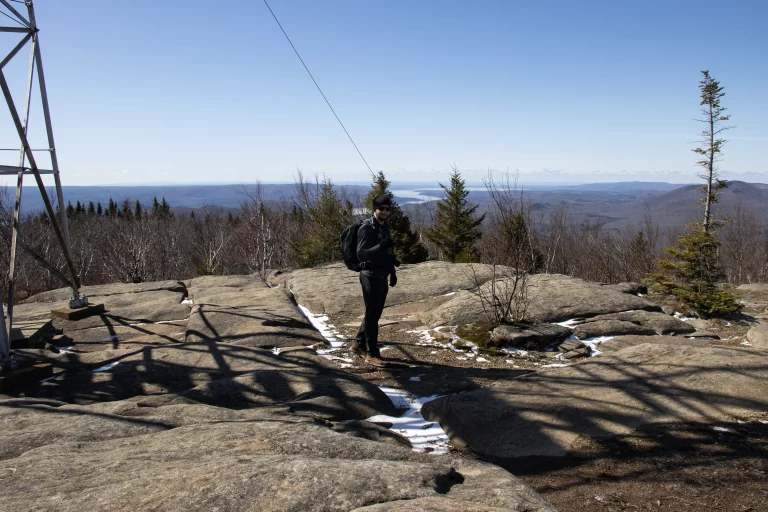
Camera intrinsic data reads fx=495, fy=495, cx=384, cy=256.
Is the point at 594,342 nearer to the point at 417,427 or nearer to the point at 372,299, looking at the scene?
the point at 372,299

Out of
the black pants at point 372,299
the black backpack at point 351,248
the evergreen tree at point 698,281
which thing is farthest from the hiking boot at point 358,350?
the evergreen tree at point 698,281

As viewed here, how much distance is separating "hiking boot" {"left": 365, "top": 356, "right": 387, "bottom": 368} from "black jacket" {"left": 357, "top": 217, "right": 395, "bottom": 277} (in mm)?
1223

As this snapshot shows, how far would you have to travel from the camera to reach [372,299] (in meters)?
6.46

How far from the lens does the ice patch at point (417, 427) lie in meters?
4.22

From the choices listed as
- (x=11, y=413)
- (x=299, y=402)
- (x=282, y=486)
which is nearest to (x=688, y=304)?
(x=299, y=402)

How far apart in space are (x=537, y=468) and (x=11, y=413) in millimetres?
4090

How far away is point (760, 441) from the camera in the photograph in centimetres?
379

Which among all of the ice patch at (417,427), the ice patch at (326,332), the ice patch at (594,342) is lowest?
the ice patch at (326,332)

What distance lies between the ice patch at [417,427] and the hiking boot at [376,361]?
1285mm

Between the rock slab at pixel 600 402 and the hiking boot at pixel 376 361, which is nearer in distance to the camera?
the rock slab at pixel 600 402

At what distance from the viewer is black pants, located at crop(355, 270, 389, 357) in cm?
641

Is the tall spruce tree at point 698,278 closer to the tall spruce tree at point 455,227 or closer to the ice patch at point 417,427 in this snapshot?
the ice patch at point 417,427

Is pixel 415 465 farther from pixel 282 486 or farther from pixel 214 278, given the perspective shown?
pixel 214 278

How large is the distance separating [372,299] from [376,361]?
3.03 feet
